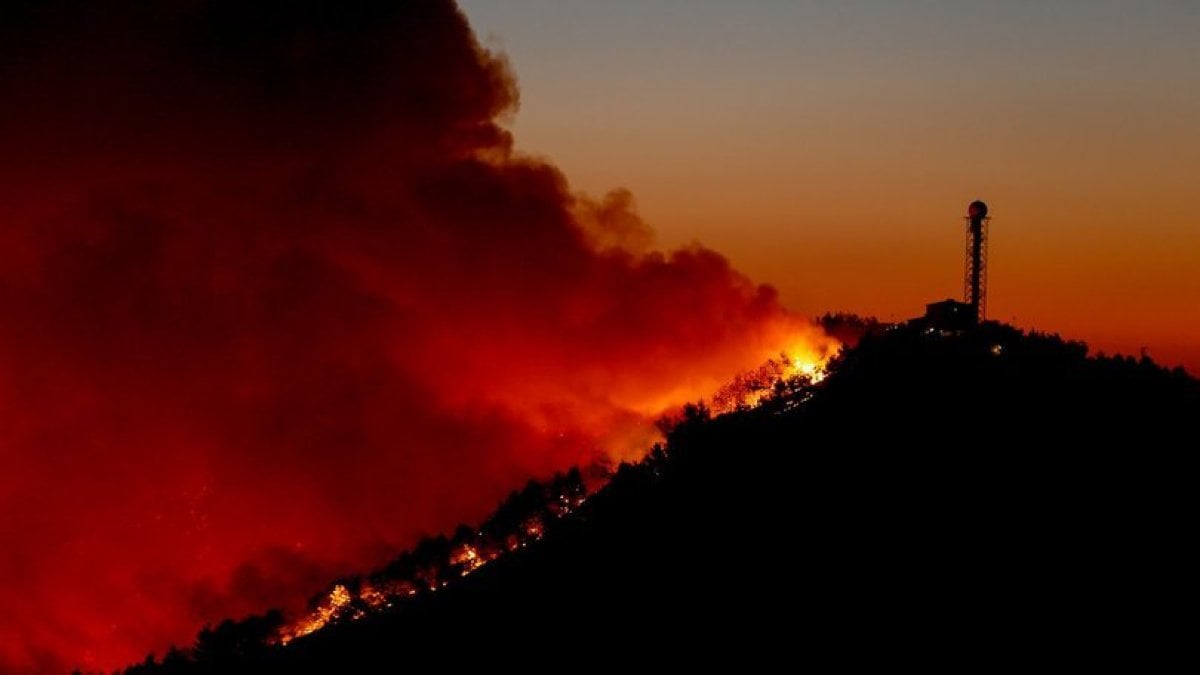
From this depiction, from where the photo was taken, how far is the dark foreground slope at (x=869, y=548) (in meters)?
41.2

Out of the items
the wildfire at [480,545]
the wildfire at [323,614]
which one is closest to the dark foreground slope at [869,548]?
the wildfire at [323,614]

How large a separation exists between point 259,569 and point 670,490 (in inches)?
1388

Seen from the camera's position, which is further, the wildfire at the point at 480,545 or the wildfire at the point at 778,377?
the wildfire at the point at 778,377

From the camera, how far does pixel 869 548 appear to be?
45969 mm

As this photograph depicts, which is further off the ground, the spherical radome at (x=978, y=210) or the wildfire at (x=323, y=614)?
the spherical radome at (x=978, y=210)

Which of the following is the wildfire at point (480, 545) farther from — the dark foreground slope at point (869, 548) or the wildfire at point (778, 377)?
the dark foreground slope at point (869, 548)

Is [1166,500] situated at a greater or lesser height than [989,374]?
lesser

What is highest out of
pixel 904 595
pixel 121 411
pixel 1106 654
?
pixel 121 411

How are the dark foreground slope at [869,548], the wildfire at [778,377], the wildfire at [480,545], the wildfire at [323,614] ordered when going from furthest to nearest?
the wildfire at [778,377] → the wildfire at [480,545] → the wildfire at [323,614] → the dark foreground slope at [869,548]

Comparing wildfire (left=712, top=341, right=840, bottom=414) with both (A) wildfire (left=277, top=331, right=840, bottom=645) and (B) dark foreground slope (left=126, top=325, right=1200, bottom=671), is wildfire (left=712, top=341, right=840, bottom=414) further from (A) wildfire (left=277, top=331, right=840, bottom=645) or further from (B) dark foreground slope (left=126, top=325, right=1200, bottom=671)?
(B) dark foreground slope (left=126, top=325, right=1200, bottom=671)

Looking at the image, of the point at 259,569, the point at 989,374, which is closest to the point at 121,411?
the point at 259,569

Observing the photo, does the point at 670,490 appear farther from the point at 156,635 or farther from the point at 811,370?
the point at 156,635

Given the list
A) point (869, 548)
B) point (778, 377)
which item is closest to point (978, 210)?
point (778, 377)

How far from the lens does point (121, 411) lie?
101812 millimetres
